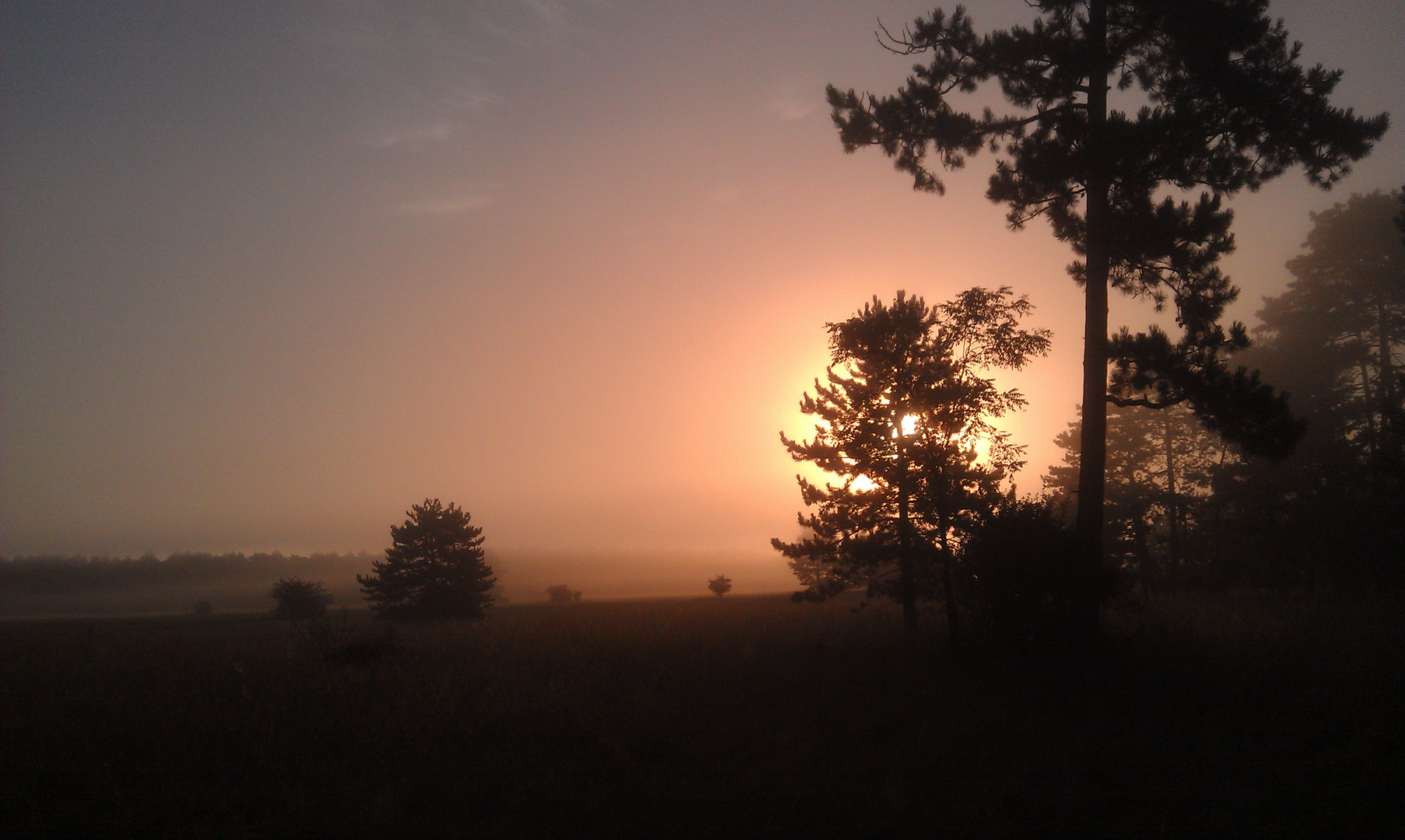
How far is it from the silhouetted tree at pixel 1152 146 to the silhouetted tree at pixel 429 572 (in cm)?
2795

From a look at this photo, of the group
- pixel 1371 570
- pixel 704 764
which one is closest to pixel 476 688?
pixel 704 764

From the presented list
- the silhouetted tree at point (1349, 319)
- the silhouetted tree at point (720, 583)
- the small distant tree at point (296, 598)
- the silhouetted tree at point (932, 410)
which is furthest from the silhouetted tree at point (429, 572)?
the silhouetted tree at point (1349, 319)

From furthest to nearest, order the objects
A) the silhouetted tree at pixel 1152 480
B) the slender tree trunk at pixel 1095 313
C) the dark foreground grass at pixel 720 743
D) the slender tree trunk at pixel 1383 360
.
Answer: the silhouetted tree at pixel 1152 480, the slender tree trunk at pixel 1383 360, the slender tree trunk at pixel 1095 313, the dark foreground grass at pixel 720 743

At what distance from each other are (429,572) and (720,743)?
91.9 feet

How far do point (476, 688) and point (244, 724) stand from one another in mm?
2801

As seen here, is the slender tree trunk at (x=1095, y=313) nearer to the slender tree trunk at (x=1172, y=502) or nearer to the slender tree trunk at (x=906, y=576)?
the slender tree trunk at (x=906, y=576)

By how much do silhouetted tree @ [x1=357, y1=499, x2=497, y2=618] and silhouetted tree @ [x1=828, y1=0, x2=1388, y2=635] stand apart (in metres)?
27.9

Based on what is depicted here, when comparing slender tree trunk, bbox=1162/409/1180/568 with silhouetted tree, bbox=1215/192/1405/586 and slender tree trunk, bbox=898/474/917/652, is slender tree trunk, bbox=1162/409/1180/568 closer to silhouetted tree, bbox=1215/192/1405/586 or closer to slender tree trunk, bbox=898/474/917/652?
silhouetted tree, bbox=1215/192/1405/586

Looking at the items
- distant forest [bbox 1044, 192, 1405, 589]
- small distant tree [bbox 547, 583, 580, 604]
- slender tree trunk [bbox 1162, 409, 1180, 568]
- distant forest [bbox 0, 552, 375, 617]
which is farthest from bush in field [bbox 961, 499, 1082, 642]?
distant forest [bbox 0, 552, 375, 617]

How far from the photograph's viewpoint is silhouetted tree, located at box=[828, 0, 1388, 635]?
11.6 metres

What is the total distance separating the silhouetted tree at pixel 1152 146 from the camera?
38.0 feet

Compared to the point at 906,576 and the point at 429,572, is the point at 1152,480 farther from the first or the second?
the point at 429,572

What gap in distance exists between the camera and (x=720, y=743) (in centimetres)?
775

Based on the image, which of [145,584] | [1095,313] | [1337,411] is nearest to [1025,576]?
[1095,313]
